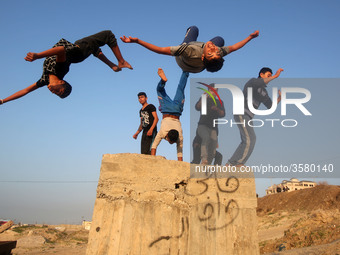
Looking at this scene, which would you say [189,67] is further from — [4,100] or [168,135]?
[4,100]

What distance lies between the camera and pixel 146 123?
5.43 metres

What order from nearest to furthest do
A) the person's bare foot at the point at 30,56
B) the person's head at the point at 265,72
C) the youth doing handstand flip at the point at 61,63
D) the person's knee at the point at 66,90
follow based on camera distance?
the person's bare foot at the point at 30,56, the youth doing handstand flip at the point at 61,63, the person's knee at the point at 66,90, the person's head at the point at 265,72

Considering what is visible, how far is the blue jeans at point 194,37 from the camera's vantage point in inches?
212

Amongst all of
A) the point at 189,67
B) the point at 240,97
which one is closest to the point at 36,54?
the point at 189,67

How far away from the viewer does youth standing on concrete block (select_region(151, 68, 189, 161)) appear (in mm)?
4781

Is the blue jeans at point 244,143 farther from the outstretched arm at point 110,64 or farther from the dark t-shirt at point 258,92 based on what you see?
the outstretched arm at point 110,64

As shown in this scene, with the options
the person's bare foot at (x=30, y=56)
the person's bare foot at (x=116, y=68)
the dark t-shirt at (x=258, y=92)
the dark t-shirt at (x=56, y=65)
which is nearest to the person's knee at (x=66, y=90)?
the dark t-shirt at (x=56, y=65)

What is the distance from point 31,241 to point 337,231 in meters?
17.7

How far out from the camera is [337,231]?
30.2 feet

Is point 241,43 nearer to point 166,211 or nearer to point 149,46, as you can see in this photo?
point 149,46

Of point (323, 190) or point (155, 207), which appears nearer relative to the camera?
point (155, 207)

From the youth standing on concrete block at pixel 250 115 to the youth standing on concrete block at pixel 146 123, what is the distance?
1.50m

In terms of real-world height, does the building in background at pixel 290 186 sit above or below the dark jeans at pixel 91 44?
above

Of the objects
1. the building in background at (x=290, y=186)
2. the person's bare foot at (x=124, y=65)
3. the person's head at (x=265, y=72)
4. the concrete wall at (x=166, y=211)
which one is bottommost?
the concrete wall at (x=166, y=211)
